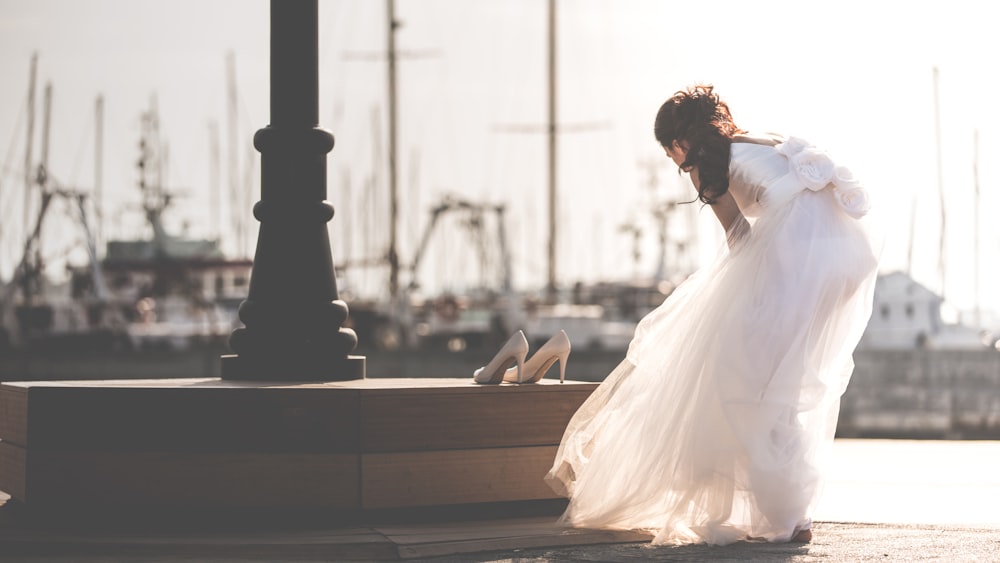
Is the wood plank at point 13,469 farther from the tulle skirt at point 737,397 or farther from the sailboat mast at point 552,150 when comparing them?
the sailboat mast at point 552,150

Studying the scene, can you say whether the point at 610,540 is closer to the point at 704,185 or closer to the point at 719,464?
the point at 719,464

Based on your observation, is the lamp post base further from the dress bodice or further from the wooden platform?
the dress bodice

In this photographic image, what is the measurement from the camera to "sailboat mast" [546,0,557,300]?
38406 millimetres

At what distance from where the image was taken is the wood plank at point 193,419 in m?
5.08

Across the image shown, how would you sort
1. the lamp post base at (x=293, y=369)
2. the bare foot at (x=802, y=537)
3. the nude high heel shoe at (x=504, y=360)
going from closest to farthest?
the bare foot at (x=802, y=537) → the nude high heel shoe at (x=504, y=360) → the lamp post base at (x=293, y=369)

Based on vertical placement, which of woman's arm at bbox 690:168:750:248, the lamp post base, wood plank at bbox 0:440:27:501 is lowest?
wood plank at bbox 0:440:27:501

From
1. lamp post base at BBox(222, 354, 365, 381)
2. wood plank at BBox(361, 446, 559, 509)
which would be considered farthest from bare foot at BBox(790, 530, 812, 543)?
lamp post base at BBox(222, 354, 365, 381)

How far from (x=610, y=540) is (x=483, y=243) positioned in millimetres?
43044

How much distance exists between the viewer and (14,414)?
5.44 meters

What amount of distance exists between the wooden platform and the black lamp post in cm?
76

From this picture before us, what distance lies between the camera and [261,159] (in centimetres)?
621

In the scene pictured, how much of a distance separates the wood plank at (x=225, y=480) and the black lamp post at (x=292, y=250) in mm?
983

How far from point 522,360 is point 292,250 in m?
1.30

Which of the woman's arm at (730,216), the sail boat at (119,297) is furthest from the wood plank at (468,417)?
the sail boat at (119,297)
